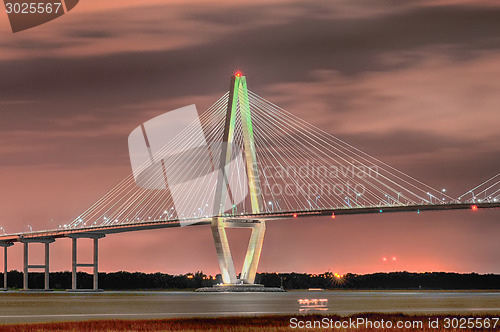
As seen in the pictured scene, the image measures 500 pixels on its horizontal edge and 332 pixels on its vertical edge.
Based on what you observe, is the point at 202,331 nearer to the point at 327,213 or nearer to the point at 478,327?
the point at 478,327

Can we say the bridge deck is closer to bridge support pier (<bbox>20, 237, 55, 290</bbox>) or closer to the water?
bridge support pier (<bbox>20, 237, 55, 290</bbox>)

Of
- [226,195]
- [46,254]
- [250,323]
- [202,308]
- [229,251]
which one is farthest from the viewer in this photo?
[46,254]

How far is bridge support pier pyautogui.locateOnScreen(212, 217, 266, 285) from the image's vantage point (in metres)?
104

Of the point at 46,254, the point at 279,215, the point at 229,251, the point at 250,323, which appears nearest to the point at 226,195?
the point at 279,215

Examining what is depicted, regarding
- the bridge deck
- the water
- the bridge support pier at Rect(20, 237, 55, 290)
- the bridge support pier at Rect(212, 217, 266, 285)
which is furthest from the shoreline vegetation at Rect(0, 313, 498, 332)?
the bridge support pier at Rect(20, 237, 55, 290)

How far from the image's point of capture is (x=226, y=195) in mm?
99688

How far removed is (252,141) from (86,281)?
91380mm

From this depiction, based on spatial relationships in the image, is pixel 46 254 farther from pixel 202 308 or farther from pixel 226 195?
pixel 202 308

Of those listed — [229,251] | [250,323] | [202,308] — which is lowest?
[250,323]

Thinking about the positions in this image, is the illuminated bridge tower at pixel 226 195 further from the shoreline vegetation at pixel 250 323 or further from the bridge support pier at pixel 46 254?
the shoreline vegetation at pixel 250 323

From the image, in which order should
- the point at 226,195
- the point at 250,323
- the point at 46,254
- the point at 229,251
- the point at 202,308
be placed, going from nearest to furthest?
the point at 250,323 < the point at 202,308 < the point at 226,195 < the point at 229,251 < the point at 46,254

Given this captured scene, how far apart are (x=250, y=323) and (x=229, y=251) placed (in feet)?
226

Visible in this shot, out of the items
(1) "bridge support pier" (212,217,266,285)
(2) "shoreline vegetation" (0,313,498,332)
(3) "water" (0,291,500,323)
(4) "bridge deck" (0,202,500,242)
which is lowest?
(2) "shoreline vegetation" (0,313,498,332)

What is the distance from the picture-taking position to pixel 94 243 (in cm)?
12488
